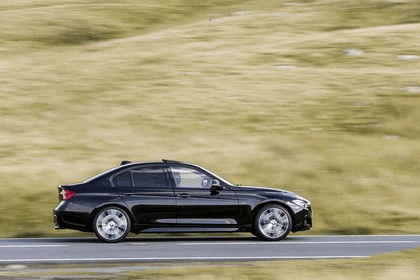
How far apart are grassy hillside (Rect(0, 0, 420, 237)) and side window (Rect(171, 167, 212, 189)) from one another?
12.3 ft

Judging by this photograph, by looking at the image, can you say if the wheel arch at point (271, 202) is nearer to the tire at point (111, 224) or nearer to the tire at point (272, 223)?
the tire at point (272, 223)

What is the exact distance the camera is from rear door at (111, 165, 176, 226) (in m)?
16.7

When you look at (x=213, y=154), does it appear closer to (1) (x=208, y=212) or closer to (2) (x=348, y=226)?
(2) (x=348, y=226)

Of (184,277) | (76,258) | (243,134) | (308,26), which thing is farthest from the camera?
(308,26)

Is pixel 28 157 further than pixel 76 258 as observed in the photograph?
Yes

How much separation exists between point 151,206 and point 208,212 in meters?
0.93

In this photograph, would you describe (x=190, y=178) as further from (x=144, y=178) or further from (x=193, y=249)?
(x=193, y=249)

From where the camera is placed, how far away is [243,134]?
27.8 m

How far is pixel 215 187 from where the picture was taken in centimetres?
1677

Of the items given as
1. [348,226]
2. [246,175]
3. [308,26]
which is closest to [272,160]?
[246,175]

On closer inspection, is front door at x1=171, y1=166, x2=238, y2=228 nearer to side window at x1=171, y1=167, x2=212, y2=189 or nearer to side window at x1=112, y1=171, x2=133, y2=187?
side window at x1=171, y1=167, x2=212, y2=189

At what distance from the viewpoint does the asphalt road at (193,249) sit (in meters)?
13.9

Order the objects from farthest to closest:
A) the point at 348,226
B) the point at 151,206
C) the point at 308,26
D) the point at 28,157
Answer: the point at 308,26 → the point at 28,157 → the point at 348,226 → the point at 151,206

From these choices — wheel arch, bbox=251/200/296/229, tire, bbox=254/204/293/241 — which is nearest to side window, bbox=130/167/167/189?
wheel arch, bbox=251/200/296/229
